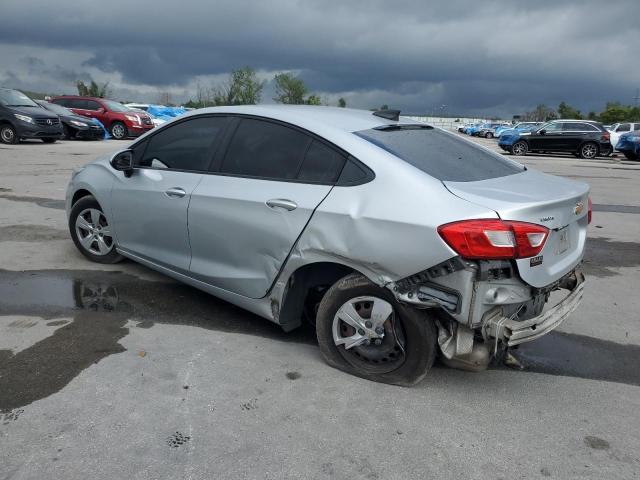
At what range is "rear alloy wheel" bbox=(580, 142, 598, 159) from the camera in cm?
2556

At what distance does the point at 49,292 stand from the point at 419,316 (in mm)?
3255

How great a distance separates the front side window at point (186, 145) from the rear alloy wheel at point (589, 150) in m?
25.1

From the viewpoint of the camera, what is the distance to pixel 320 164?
3527mm

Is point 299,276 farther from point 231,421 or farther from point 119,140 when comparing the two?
point 119,140

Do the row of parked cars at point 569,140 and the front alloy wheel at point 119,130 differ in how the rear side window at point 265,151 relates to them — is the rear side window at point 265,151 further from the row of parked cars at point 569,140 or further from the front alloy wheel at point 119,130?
the row of parked cars at point 569,140

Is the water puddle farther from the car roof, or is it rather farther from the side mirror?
the car roof

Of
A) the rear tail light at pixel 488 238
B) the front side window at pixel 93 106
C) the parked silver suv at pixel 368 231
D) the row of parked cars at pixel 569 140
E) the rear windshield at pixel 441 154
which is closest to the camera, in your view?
the rear tail light at pixel 488 238

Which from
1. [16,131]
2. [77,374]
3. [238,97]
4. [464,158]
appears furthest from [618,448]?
[238,97]

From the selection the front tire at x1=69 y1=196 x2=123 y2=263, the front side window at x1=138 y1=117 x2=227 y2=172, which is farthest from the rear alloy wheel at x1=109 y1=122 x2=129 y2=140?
the front side window at x1=138 y1=117 x2=227 y2=172

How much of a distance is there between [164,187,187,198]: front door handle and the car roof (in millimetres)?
656

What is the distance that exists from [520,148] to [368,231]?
25.7 metres

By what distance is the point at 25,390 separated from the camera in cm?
316

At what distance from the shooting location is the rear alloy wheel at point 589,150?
2556cm

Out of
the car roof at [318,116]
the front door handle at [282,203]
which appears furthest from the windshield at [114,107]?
the front door handle at [282,203]
